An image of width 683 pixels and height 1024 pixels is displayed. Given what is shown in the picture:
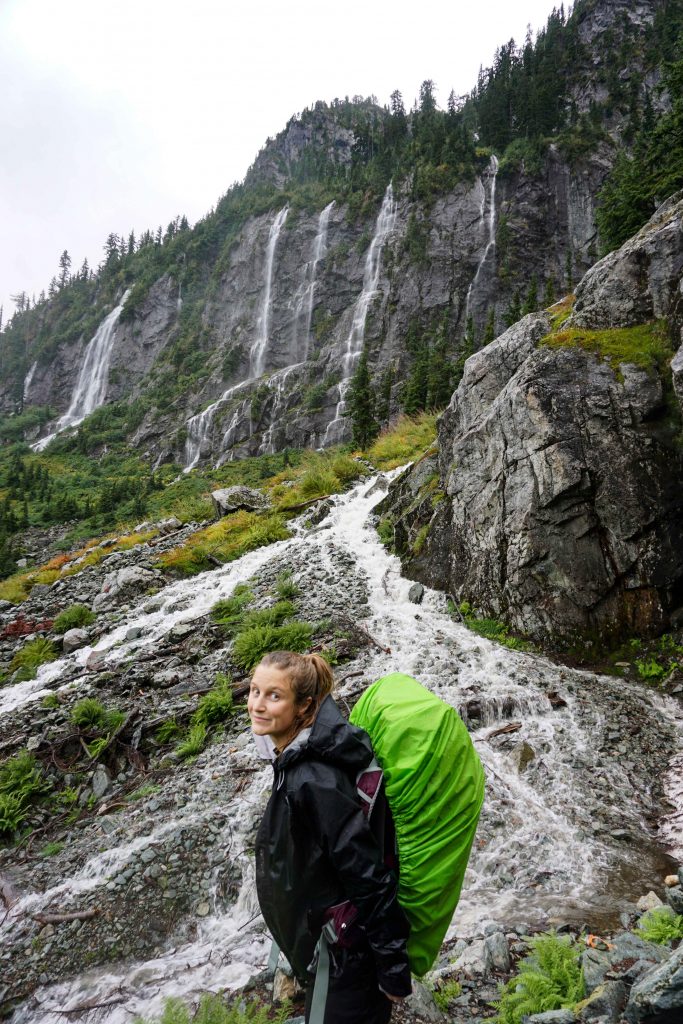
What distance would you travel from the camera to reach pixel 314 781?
202 centimetres

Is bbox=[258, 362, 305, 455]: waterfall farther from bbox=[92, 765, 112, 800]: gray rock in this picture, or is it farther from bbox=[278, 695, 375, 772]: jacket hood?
bbox=[278, 695, 375, 772]: jacket hood

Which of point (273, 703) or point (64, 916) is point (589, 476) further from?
point (64, 916)

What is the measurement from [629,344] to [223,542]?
41.9ft

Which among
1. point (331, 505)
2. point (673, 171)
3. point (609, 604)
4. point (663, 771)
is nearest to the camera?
point (663, 771)

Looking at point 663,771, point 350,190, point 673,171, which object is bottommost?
point 663,771

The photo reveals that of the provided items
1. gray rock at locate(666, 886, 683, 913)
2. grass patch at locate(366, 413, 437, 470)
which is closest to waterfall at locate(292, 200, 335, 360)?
grass patch at locate(366, 413, 437, 470)

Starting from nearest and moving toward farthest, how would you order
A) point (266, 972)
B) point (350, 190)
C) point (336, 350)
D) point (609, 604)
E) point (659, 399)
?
point (266, 972)
point (609, 604)
point (659, 399)
point (336, 350)
point (350, 190)

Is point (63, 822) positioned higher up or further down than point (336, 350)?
further down

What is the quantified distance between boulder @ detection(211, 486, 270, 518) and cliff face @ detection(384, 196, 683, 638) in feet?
33.6

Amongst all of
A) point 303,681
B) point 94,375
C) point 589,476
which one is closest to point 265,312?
point 94,375

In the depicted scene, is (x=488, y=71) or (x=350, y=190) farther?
(x=488, y=71)

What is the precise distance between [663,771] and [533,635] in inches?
114

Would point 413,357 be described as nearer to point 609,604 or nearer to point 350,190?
point 350,190

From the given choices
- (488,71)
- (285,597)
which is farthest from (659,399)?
(488,71)
